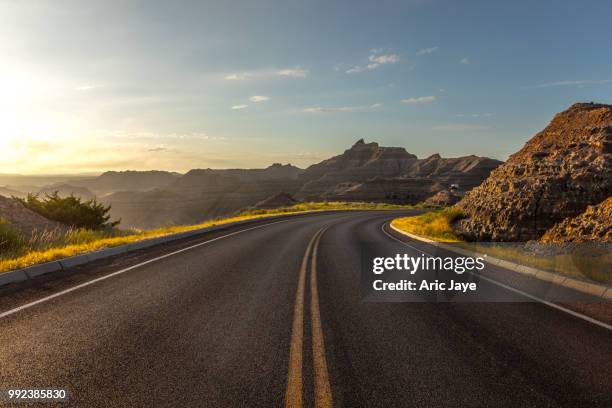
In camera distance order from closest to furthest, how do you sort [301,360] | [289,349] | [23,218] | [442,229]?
1. [301,360]
2. [289,349]
3. [23,218]
4. [442,229]

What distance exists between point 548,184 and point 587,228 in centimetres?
349

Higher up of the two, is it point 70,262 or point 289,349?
point 70,262

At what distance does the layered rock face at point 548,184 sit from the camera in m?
16.9

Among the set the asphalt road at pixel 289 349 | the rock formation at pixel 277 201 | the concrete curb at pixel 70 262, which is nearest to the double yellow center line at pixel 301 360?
the asphalt road at pixel 289 349

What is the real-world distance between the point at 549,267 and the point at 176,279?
8617 millimetres

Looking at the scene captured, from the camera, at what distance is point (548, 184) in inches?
706

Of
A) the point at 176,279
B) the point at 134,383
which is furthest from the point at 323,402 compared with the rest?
the point at 176,279

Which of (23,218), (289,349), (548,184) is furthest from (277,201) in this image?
(289,349)

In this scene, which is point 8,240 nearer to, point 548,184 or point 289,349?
point 289,349

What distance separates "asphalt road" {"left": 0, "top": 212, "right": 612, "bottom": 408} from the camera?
12.5 ft

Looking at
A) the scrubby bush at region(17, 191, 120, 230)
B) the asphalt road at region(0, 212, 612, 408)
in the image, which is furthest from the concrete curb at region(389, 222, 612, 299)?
the scrubby bush at region(17, 191, 120, 230)

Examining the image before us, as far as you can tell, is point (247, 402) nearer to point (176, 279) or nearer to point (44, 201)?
point (176, 279)

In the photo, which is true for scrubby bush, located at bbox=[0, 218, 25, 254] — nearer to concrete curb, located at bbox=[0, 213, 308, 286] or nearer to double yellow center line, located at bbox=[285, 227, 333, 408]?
concrete curb, located at bbox=[0, 213, 308, 286]

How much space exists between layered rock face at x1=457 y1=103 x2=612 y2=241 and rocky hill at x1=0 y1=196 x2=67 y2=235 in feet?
67.2
